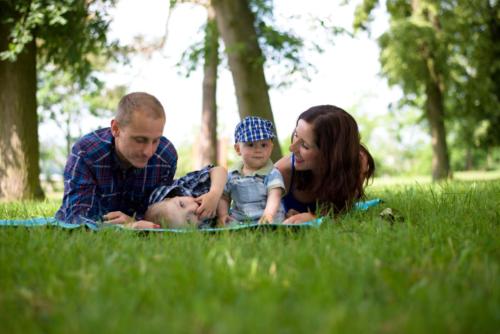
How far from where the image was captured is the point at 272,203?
356 centimetres

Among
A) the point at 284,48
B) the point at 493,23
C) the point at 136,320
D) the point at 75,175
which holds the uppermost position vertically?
the point at 493,23

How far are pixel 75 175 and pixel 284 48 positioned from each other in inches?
188

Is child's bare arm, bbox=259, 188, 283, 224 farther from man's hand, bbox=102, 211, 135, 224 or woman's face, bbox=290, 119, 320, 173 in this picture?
man's hand, bbox=102, 211, 135, 224

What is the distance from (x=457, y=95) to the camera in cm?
1445

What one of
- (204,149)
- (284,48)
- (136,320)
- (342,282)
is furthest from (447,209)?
(204,149)

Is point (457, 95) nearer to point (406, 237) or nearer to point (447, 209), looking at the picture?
point (447, 209)

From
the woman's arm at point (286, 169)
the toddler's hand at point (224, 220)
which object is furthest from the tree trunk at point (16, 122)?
the woman's arm at point (286, 169)

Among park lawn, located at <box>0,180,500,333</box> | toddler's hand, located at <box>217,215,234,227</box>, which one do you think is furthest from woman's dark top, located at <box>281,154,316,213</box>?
park lawn, located at <box>0,180,500,333</box>

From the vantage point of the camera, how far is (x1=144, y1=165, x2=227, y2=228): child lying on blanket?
11.6 feet

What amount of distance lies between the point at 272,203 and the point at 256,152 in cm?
49

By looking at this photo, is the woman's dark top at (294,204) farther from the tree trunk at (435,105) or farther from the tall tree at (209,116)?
the tree trunk at (435,105)

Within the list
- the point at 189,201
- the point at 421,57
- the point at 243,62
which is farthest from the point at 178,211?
the point at 421,57

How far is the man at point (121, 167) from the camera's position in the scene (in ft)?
10.9

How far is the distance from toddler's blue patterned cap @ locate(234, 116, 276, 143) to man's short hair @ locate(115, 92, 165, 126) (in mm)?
711
